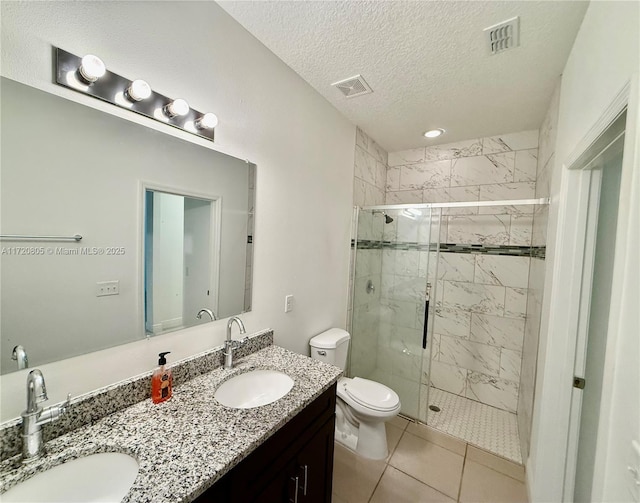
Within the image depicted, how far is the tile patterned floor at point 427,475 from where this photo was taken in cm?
158

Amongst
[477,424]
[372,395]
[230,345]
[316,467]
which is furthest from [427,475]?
[230,345]

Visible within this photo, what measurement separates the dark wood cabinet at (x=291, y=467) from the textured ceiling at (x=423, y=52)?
1851 millimetres

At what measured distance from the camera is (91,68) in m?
0.86

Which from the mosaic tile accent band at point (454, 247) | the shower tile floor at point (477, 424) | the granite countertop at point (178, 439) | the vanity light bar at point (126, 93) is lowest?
the shower tile floor at point (477, 424)

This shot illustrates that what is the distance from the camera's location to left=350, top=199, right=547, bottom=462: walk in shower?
231cm

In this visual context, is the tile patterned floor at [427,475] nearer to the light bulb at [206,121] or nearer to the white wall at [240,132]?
the white wall at [240,132]

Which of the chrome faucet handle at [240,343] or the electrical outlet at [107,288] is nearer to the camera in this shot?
the electrical outlet at [107,288]

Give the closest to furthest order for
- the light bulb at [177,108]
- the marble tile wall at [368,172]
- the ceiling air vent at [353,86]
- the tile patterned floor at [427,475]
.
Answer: the light bulb at [177,108], the tile patterned floor at [427,475], the ceiling air vent at [353,86], the marble tile wall at [368,172]

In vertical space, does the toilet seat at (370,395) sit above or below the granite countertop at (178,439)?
below

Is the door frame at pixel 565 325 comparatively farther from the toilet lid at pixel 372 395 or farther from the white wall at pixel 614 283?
the toilet lid at pixel 372 395

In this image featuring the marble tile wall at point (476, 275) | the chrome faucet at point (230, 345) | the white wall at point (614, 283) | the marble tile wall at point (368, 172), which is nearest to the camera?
the white wall at point (614, 283)

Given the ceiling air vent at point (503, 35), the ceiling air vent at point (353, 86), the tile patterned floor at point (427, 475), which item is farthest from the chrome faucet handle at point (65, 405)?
the ceiling air vent at point (503, 35)

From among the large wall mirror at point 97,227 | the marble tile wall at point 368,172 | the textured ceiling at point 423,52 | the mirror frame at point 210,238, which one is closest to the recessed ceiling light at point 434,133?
the textured ceiling at point 423,52

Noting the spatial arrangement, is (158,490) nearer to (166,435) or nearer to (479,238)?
(166,435)
